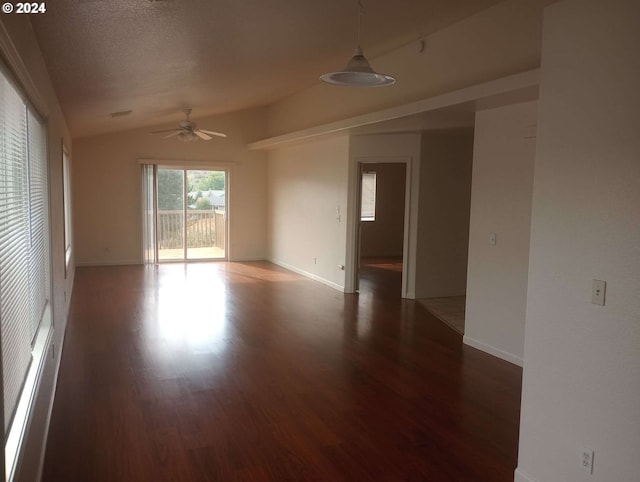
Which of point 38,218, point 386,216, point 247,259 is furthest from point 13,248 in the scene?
point 386,216

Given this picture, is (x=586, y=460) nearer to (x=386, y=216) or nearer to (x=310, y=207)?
(x=310, y=207)

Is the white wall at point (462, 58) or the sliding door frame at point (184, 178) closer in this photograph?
the white wall at point (462, 58)

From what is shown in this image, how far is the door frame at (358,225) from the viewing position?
7.40m

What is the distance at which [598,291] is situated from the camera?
2316 mm

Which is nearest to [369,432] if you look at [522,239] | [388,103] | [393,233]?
[522,239]

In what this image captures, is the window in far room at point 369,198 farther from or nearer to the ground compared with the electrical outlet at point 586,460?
farther from the ground

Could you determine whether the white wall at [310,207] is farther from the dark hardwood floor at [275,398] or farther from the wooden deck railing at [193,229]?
the dark hardwood floor at [275,398]

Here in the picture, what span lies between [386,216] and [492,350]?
7.35 meters

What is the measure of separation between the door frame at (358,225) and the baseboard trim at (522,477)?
185 inches

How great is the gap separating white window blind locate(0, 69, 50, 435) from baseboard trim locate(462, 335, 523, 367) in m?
3.88

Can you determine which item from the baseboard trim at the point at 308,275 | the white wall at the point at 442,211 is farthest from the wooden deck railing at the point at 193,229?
the white wall at the point at 442,211

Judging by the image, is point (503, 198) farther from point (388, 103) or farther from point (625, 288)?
point (625, 288)

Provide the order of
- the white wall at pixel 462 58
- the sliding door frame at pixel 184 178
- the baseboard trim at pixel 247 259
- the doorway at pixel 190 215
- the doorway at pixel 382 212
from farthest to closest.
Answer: the doorway at pixel 382 212 → the baseboard trim at pixel 247 259 → the doorway at pixel 190 215 → the sliding door frame at pixel 184 178 → the white wall at pixel 462 58

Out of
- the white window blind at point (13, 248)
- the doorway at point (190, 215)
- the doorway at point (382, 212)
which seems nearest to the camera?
the white window blind at point (13, 248)
